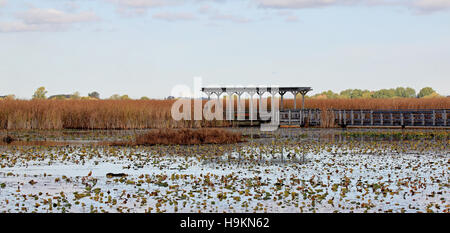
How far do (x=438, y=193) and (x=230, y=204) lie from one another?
186 inches

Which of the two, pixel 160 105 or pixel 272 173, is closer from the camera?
pixel 272 173

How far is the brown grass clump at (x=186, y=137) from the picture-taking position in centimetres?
2859

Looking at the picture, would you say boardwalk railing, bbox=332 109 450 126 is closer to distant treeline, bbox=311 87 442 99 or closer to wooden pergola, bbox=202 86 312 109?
wooden pergola, bbox=202 86 312 109

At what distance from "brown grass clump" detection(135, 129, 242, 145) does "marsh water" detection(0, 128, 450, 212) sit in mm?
2257

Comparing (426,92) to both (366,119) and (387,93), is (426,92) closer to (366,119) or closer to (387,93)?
(387,93)

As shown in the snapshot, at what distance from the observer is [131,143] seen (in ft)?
92.0

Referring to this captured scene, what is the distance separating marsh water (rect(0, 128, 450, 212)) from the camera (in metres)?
12.4

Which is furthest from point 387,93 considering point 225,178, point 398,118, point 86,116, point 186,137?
point 225,178

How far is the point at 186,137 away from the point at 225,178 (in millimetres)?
13285

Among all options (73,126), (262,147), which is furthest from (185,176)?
(73,126)

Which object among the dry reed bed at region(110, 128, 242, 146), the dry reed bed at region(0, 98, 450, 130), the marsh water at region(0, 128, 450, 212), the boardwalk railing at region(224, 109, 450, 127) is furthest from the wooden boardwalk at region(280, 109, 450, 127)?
the marsh water at region(0, 128, 450, 212)

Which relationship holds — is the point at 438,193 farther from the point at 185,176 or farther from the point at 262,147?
the point at 262,147

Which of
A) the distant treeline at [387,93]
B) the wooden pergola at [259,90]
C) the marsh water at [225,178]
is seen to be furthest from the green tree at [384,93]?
the marsh water at [225,178]

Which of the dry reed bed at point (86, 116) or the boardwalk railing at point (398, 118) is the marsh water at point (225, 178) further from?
the boardwalk railing at point (398, 118)
